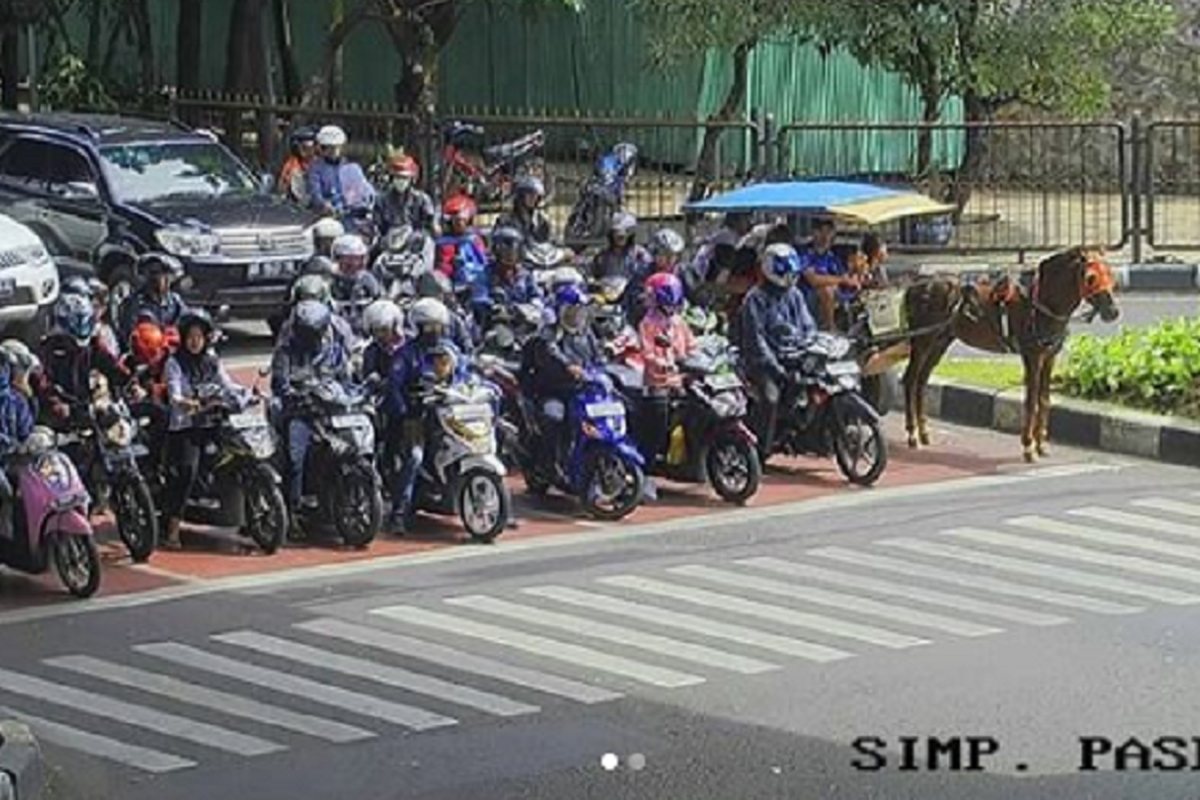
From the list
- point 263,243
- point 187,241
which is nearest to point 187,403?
point 187,241

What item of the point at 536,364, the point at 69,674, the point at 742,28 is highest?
the point at 742,28

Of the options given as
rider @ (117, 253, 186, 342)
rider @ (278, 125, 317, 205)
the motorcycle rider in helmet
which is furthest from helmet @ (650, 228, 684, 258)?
rider @ (278, 125, 317, 205)

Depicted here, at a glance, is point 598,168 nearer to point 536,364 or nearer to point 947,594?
point 536,364

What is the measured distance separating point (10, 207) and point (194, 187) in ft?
5.35

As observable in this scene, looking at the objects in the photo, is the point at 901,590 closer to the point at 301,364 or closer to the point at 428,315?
the point at 428,315

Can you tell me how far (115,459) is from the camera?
1329 cm

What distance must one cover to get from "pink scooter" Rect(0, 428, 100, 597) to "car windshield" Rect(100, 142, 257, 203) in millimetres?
8647

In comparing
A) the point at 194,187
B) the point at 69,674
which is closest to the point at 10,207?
the point at 194,187

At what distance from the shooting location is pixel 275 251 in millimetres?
20859

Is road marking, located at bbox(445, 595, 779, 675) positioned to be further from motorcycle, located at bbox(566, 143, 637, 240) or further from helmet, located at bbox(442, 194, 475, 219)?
motorcycle, located at bbox(566, 143, 637, 240)

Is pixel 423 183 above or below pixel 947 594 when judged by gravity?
above

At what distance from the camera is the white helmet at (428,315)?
46.4 feet

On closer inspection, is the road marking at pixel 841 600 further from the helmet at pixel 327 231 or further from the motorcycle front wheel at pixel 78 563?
the helmet at pixel 327 231

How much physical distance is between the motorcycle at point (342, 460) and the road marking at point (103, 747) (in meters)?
3.49
